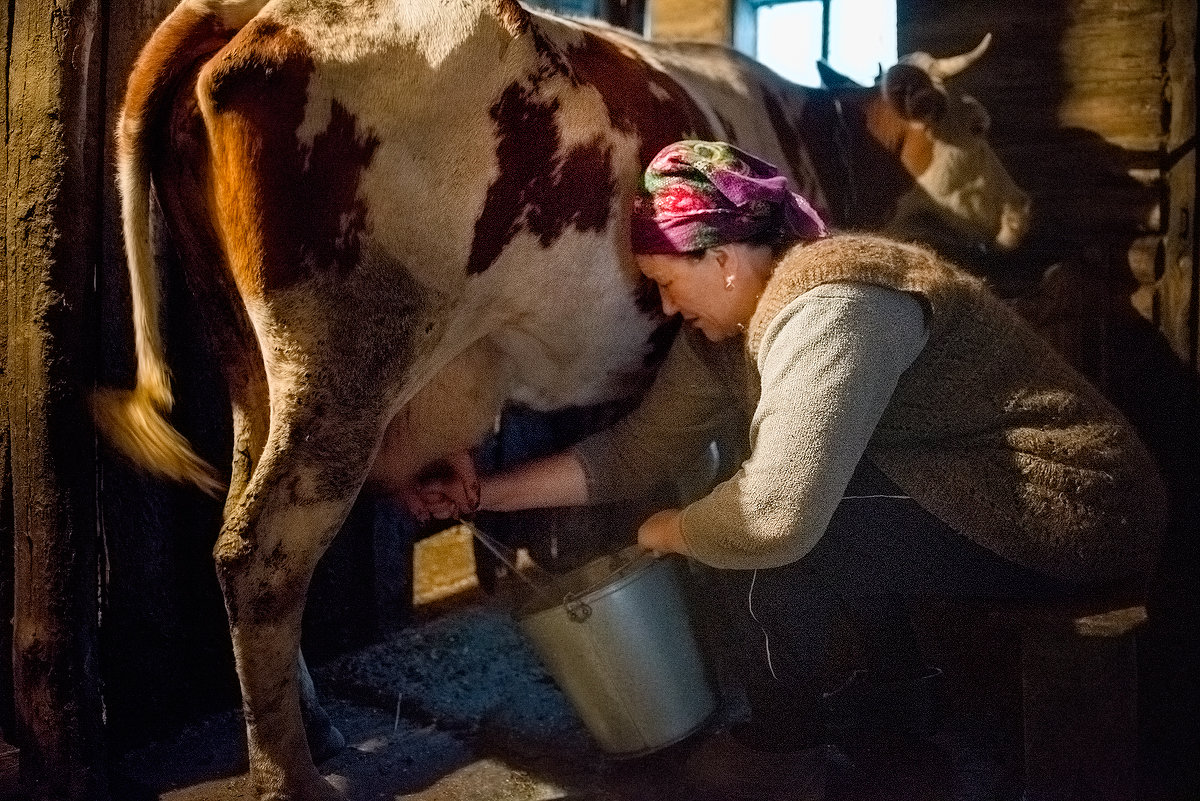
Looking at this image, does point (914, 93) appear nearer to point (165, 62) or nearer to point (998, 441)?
point (998, 441)

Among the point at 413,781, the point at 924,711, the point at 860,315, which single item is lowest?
the point at 413,781

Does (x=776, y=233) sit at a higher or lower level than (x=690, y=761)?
higher

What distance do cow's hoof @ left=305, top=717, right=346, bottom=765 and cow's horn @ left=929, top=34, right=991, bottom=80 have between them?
3116 millimetres

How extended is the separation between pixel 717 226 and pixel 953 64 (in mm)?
2163

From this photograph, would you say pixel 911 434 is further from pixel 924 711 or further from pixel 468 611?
pixel 468 611

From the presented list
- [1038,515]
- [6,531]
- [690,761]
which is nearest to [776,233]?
[1038,515]

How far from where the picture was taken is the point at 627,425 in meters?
2.51

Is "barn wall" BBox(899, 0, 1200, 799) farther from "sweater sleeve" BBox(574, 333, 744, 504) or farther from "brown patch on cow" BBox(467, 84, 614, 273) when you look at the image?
"brown patch on cow" BBox(467, 84, 614, 273)

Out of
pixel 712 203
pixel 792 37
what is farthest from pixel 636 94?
pixel 792 37

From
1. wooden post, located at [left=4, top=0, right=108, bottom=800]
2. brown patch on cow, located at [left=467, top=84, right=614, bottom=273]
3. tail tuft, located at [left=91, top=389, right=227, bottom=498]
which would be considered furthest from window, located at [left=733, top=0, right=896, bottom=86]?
tail tuft, located at [left=91, top=389, right=227, bottom=498]

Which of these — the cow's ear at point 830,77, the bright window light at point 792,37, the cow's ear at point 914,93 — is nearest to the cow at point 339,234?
the cow's ear at point 914,93

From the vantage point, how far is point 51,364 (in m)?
2.31

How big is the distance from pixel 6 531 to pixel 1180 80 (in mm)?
3828

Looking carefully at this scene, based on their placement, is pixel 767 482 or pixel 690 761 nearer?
pixel 767 482
